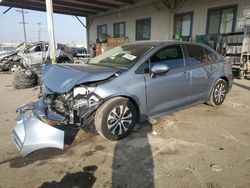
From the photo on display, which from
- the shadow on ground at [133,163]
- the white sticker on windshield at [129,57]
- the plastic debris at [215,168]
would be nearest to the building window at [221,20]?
the white sticker on windshield at [129,57]

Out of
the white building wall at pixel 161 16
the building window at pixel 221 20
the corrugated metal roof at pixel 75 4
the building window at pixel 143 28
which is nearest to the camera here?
the building window at pixel 221 20

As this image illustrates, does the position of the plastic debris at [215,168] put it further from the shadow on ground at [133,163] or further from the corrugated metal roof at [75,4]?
the corrugated metal roof at [75,4]

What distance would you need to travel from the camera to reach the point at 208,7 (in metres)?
11.2

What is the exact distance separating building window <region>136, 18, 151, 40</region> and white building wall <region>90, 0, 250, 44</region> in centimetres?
27

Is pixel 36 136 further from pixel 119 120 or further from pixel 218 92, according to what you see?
pixel 218 92

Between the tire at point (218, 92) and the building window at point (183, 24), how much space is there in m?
7.67

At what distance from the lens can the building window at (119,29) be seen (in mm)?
16955

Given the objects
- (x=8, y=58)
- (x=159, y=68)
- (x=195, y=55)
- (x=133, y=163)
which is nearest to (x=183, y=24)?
(x=195, y=55)

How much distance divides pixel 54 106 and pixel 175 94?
221cm

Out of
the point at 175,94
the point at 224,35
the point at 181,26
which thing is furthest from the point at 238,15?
the point at 175,94

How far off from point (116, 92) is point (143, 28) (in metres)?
12.8

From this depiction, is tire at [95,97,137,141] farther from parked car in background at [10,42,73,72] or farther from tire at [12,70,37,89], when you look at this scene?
parked car in background at [10,42,73,72]

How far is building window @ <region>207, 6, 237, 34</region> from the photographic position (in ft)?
34.2

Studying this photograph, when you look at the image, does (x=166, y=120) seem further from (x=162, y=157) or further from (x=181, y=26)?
(x=181, y=26)
